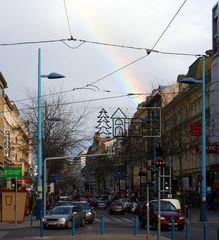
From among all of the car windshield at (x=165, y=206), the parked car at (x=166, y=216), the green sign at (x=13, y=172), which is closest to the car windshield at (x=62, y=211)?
the parked car at (x=166, y=216)

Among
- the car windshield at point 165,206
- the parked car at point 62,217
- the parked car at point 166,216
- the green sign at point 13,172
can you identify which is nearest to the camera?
the parked car at point 166,216

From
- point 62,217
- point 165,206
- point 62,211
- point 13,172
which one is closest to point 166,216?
point 165,206

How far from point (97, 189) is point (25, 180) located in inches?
4453

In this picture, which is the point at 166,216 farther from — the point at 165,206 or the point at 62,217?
the point at 62,217

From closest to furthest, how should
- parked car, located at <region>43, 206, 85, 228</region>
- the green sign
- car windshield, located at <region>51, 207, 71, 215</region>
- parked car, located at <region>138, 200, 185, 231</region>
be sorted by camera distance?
parked car, located at <region>138, 200, 185, 231</region>
parked car, located at <region>43, 206, 85, 228</region>
car windshield, located at <region>51, 207, 71, 215</region>
the green sign

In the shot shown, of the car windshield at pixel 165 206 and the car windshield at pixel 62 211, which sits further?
the car windshield at pixel 62 211

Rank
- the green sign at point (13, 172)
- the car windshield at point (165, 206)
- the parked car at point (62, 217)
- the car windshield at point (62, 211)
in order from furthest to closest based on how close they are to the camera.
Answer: the green sign at point (13, 172) < the car windshield at point (62, 211) < the parked car at point (62, 217) < the car windshield at point (165, 206)

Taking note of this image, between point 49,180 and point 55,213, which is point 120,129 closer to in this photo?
point 55,213

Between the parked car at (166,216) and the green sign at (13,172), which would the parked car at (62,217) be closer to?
the parked car at (166,216)

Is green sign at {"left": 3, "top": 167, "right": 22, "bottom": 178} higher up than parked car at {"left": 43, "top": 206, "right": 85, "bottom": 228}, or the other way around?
green sign at {"left": 3, "top": 167, "right": 22, "bottom": 178}

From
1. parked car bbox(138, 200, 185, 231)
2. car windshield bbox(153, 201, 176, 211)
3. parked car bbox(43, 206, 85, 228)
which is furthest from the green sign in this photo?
car windshield bbox(153, 201, 176, 211)

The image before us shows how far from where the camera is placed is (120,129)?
30.8 meters

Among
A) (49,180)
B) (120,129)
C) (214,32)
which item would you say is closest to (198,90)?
(214,32)

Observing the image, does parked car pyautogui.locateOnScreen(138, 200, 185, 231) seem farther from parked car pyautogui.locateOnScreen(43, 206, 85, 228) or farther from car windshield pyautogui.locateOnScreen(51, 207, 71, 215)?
car windshield pyautogui.locateOnScreen(51, 207, 71, 215)
